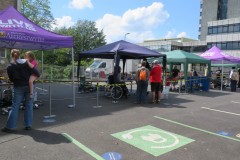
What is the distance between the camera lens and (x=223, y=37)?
47375 mm

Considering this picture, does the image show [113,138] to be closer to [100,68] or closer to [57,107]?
[57,107]

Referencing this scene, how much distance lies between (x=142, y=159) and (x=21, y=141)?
2.56m

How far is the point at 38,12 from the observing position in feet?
114

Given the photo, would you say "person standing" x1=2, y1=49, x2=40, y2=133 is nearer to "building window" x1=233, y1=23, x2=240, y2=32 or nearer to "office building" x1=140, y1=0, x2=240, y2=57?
"office building" x1=140, y1=0, x2=240, y2=57

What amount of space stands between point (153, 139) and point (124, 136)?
2.20 feet

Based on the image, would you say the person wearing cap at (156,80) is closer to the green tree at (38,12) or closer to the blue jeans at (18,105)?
the blue jeans at (18,105)

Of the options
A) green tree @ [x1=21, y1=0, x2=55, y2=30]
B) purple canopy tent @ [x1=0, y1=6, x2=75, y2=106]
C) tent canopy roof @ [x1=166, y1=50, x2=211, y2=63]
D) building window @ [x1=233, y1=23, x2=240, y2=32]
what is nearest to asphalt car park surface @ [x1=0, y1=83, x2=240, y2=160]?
purple canopy tent @ [x1=0, y1=6, x2=75, y2=106]

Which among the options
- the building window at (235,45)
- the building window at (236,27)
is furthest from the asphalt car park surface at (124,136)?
the building window at (236,27)

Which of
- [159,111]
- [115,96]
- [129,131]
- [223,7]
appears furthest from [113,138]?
[223,7]

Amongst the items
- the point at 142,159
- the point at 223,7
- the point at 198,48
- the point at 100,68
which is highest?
the point at 223,7

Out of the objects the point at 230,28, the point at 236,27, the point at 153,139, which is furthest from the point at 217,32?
the point at 153,139

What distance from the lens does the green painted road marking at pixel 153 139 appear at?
4.70 metres

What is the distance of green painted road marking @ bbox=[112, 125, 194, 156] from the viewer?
15.4 ft

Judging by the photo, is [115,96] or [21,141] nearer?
[21,141]
